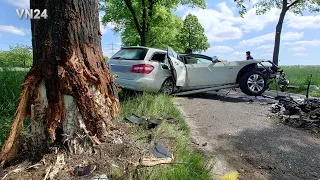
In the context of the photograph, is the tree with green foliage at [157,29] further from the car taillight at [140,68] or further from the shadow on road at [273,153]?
the shadow on road at [273,153]

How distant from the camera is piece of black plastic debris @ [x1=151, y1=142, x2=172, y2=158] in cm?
263

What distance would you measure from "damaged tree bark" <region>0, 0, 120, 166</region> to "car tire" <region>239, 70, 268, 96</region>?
634 centimetres

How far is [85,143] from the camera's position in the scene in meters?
2.33

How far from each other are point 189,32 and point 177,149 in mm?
38096

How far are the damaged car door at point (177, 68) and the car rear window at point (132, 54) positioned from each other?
76cm

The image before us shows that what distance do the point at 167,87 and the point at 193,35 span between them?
33.7 meters

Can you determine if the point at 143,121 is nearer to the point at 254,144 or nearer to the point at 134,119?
the point at 134,119

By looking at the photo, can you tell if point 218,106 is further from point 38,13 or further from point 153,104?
point 38,13

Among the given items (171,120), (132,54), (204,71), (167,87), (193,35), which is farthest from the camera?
(193,35)

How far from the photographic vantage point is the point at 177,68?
714 centimetres

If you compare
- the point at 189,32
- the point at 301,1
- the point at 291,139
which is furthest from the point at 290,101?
the point at 189,32

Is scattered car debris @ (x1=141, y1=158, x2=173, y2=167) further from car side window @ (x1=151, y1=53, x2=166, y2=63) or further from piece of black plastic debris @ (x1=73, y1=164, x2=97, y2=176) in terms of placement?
car side window @ (x1=151, y1=53, x2=166, y2=63)

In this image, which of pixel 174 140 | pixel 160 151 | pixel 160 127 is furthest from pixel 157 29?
pixel 160 151

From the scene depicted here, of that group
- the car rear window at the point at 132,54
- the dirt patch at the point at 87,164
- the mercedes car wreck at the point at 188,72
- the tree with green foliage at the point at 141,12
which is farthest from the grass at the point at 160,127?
the tree with green foliage at the point at 141,12
